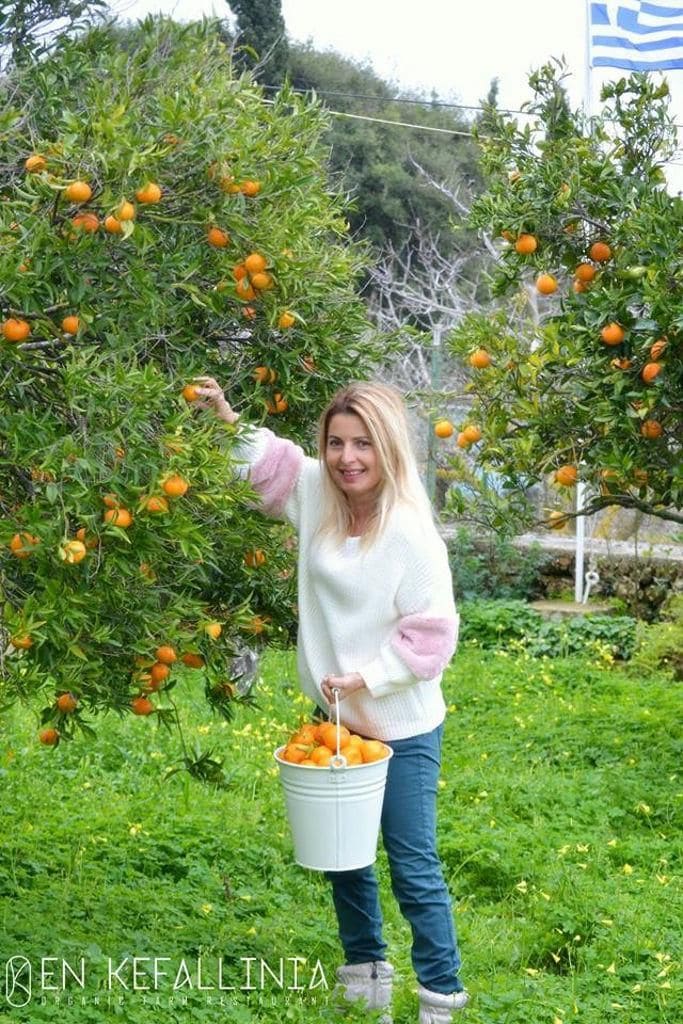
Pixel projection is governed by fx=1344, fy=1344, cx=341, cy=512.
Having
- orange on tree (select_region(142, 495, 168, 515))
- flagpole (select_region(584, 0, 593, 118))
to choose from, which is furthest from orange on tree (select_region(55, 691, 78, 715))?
flagpole (select_region(584, 0, 593, 118))

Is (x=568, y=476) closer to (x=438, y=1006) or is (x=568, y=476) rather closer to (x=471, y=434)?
(x=471, y=434)

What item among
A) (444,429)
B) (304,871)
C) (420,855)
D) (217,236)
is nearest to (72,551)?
(217,236)

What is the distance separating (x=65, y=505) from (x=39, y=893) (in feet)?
7.22

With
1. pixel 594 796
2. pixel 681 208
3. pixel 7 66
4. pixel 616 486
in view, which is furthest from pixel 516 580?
pixel 7 66

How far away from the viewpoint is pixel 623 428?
4504mm

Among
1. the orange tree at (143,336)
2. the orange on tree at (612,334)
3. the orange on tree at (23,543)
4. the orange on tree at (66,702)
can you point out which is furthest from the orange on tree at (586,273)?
the orange on tree at (23,543)

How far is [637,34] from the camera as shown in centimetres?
980

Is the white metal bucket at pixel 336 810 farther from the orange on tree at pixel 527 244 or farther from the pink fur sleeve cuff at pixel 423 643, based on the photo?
the orange on tree at pixel 527 244

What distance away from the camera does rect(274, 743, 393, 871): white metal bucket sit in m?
3.13

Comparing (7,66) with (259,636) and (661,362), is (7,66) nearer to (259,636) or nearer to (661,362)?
(259,636)

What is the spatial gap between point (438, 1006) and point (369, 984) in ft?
0.84

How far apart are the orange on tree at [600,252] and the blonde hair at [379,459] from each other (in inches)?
59.1

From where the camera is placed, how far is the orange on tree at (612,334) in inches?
173

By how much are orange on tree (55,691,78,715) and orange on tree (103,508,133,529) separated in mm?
563
